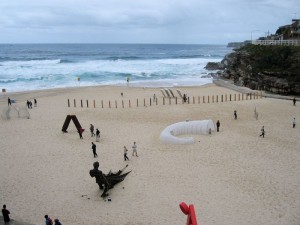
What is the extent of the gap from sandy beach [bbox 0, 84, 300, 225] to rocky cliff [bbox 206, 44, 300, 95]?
36.4 feet

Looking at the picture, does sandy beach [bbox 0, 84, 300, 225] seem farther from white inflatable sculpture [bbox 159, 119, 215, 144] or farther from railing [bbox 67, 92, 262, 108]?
railing [bbox 67, 92, 262, 108]

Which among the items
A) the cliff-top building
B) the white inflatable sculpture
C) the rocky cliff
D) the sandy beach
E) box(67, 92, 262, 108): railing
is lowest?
the sandy beach

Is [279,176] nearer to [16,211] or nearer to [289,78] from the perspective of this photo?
[16,211]

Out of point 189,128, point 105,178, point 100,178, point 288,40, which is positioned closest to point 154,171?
point 105,178

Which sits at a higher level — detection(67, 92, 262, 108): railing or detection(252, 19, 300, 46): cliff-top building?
detection(252, 19, 300, 46): cliff-top building

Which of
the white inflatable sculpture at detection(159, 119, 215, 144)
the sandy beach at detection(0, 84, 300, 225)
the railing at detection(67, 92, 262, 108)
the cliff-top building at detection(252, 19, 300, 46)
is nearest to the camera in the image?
the sandy beach at detection(0, 84, 300, 225)

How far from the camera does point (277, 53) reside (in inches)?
1622

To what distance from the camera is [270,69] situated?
4031 centimetres

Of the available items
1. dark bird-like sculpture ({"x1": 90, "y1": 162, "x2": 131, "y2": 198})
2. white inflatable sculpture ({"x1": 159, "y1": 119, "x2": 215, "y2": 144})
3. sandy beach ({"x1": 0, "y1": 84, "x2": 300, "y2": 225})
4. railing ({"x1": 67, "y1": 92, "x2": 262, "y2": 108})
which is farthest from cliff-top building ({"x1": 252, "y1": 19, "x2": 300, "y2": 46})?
dark bird-like sculpture ({"x1": 90, "y1": 162, "x2": 131, "y2": 198})

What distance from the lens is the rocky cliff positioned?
3762 centimetres

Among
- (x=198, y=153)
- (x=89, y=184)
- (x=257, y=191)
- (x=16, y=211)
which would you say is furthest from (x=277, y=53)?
(x=16, y=211)

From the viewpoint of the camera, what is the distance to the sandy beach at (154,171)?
1277 cm

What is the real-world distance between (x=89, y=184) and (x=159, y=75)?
4699 centimetres

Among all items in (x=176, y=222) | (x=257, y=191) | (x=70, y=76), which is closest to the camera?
(x=176, y=222)
